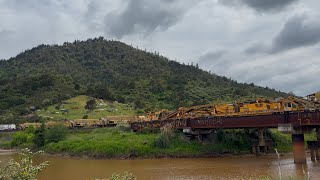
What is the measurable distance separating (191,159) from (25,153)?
119 feet

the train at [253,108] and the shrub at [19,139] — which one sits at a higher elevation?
the train at [253,108]

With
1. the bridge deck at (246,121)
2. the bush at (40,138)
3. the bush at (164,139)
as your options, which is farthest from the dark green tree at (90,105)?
the bush at (164,139)

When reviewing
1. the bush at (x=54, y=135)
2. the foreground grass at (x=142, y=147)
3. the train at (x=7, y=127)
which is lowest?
the foreground grass at (x=142, y=147)

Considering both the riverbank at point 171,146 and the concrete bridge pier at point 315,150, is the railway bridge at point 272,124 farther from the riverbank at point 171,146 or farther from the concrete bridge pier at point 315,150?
the riverbank at point 171,146

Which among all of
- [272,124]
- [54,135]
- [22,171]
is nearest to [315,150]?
[272,124]

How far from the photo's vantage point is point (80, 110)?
115 m

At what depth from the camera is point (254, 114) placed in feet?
142

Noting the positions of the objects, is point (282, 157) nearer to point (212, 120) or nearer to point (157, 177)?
point (212, 120)

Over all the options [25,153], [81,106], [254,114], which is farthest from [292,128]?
[81,106]

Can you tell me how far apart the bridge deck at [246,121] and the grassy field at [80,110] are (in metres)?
46.9

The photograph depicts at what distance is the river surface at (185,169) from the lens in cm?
3388

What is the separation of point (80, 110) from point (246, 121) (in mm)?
77953

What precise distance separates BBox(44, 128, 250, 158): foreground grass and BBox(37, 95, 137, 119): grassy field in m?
44.6

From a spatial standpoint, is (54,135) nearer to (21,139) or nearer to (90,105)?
(21,139)
